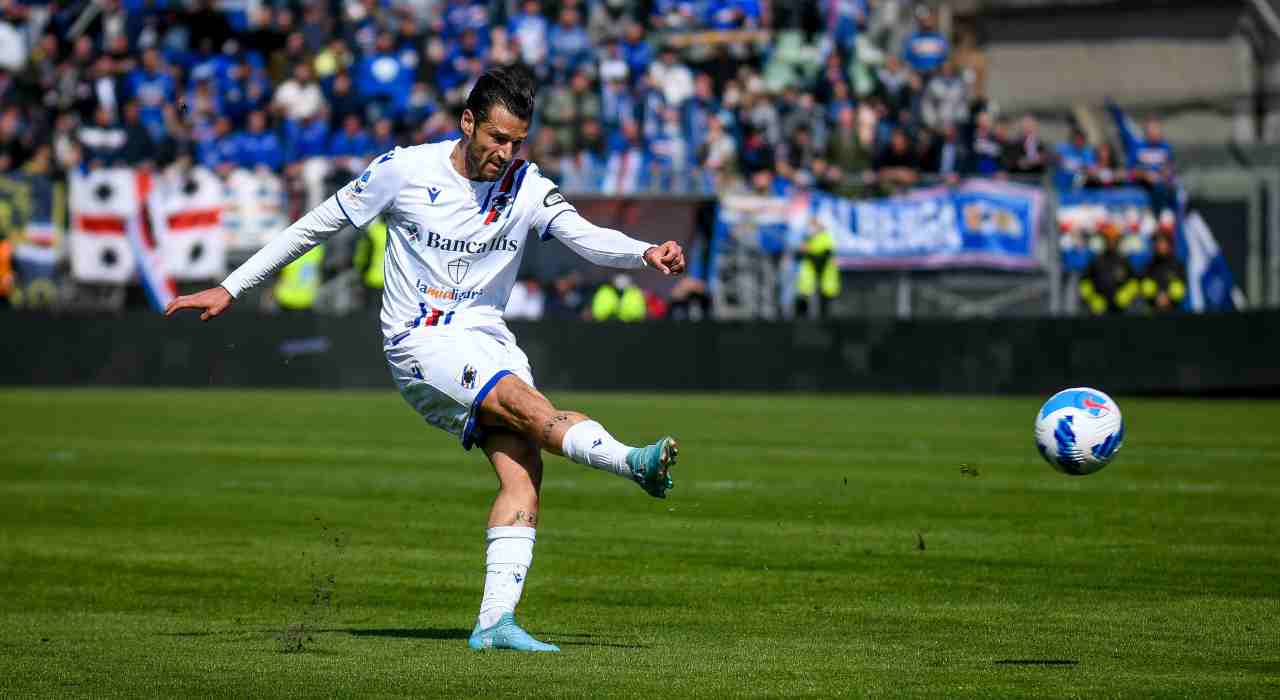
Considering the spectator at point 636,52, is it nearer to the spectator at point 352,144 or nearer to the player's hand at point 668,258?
the spectator at point 352,144

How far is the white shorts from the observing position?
824 centimetres

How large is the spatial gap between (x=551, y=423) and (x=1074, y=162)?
76.5 ft

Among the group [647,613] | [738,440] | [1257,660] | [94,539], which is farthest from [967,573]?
[738,440]

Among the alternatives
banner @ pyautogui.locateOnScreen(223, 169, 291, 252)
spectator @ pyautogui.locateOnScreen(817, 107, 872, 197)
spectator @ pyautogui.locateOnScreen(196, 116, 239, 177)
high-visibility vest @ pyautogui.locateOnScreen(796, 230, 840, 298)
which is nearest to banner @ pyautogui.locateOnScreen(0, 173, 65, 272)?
spectator @ pyautogui.locateOnScreen(196, 116, 239, 177)

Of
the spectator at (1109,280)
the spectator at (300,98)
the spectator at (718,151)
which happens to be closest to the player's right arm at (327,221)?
the spectator at (1109,280)

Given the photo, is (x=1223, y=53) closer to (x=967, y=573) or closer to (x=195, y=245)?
(x=195, y=245)

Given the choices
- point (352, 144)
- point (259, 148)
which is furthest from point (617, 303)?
point (259, 148)

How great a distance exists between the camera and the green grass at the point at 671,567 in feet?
24.9

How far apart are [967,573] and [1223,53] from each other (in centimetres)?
2602

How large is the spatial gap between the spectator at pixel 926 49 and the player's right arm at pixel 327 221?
24.4 meters

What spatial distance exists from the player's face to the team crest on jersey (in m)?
0.36

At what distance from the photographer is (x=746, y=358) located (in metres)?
27.9

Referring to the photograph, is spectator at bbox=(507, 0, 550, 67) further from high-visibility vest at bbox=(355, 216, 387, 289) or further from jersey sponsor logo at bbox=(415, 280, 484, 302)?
jersey sponsor logo at bbox=(415, 280, 484, 302)

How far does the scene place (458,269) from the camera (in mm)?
8445
